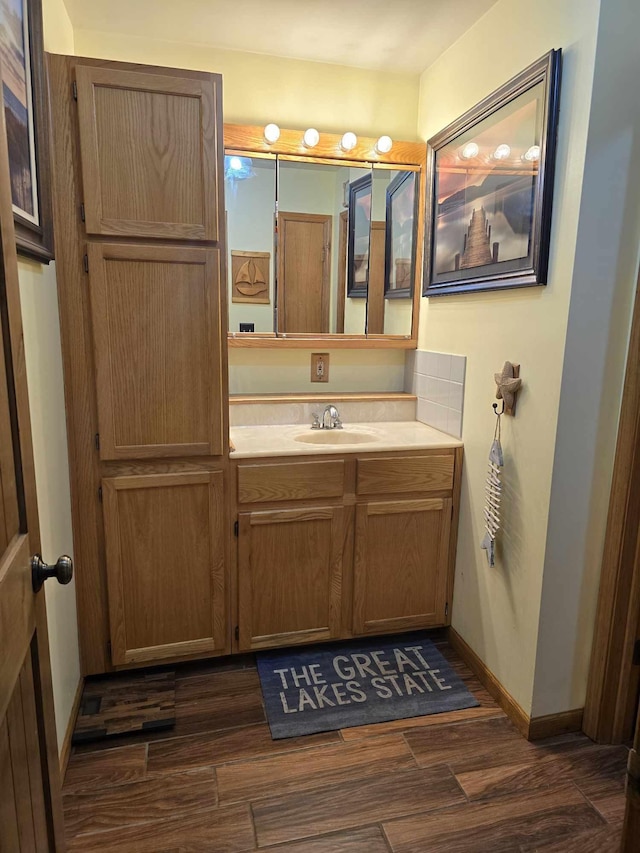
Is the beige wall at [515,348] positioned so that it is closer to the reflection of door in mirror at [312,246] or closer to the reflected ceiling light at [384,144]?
the reflected ceiling light at [384,144]

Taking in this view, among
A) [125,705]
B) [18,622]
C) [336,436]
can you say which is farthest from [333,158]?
[125,705]

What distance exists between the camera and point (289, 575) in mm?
2164

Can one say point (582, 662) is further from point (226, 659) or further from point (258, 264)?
point (258, 264)

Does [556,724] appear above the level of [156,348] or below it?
below

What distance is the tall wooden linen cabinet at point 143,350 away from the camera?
1742 mm

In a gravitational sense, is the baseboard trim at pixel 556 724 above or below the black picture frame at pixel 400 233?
below

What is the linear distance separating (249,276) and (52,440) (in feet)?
3.80

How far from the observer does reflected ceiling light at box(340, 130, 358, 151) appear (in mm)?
2398

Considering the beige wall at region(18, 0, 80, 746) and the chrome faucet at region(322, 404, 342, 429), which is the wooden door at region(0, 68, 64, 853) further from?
the chrome faucet at region(322, 404, 342, 429)

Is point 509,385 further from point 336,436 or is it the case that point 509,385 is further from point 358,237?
point 358,237

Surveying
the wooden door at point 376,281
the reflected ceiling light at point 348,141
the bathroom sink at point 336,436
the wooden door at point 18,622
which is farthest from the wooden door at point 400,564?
the reflected ceiling light at point 348,141

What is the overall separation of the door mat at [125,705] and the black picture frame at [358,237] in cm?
184

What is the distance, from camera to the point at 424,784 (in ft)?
5.45

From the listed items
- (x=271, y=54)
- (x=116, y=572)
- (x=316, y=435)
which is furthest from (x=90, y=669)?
(x=271, y=54)
